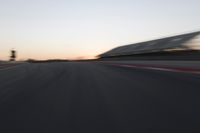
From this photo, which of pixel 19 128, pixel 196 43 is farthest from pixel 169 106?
pixel 196 43

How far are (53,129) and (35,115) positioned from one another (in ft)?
3.48

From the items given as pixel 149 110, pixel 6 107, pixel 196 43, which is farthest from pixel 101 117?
pixel 196 43

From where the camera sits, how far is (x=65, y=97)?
7.12 meters

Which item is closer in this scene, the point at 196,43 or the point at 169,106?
the point at 169,106

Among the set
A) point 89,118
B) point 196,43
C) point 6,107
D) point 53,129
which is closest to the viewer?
point 53,129

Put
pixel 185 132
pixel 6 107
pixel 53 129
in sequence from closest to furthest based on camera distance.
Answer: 1. pixel 185 132
2. pixel 53 129
3. pixel 6 107

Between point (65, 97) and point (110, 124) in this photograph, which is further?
point (65, 97)

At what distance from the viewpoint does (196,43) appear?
44.2 m

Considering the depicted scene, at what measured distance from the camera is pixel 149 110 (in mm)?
5207

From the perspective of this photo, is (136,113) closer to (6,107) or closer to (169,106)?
(169,106)

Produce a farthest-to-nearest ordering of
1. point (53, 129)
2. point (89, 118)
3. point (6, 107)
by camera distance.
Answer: point (6, 107)
point (89, 118)
point (53, 129)

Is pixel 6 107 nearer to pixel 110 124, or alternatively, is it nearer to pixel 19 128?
pixel 19 128

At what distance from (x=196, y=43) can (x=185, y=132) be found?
42.1 meters

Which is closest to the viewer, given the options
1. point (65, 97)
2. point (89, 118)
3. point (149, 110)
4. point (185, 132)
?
point (185, 132)
